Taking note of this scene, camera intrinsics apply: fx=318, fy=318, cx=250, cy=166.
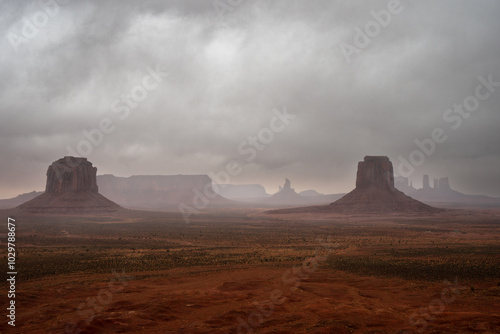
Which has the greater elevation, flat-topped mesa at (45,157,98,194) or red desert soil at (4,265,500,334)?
flat-topped mesa at (45,157,98,194)

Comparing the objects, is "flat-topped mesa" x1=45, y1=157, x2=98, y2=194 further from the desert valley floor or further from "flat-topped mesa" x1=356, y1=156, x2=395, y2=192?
"flat-topped mesa" x1=356, y1=156, x2=395, y2=192

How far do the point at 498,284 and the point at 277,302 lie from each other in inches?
624

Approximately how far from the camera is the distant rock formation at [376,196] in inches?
4845

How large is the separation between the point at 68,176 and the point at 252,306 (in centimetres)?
13484

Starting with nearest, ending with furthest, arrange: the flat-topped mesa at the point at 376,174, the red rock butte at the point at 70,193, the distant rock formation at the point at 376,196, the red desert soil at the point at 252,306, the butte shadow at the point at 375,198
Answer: the red desert soil at the point at 252,306
the red rock butte at the point at 70,193
the butte shadow at the point at 375,198
the distant rock formation at the point at 376,196
the flat-topped mesa at the point at 376,174
